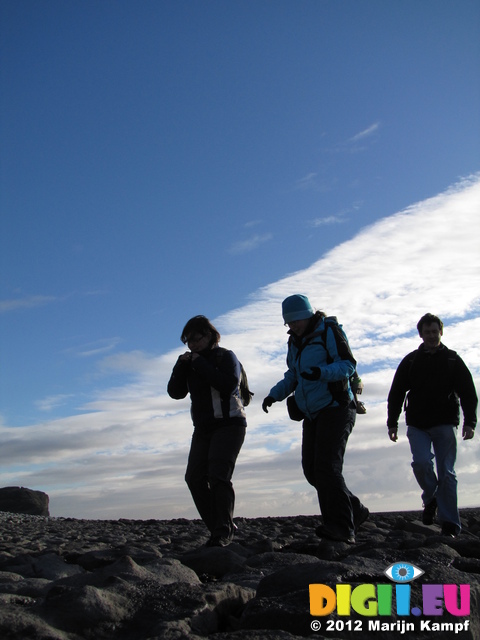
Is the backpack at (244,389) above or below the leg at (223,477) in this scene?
above

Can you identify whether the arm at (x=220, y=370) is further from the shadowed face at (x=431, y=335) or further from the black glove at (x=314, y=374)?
the shadowed face at (x=431, y=335)

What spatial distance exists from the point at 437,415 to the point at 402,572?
4123 mm

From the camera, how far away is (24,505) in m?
Result: 22.8

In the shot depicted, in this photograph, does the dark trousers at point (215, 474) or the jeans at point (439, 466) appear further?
the jeans at point (439, 466)

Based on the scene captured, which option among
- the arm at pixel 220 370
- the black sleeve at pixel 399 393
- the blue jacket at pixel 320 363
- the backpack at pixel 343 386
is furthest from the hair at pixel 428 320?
the arm at pixel 220 370

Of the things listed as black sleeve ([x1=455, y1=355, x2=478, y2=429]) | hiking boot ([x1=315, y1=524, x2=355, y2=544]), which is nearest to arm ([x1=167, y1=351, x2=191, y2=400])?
hiking boot ([x1=315, y1=524, x2=355, y2=544])

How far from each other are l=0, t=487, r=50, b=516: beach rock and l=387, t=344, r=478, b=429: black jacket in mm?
17794

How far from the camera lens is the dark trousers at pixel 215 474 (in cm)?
625

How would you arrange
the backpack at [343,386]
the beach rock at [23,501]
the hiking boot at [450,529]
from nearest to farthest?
the backpack at [343,386], the hiking boot at [450,529], the beach rock at [23,501]

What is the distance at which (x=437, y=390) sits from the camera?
7.64m

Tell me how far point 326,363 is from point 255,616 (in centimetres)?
339

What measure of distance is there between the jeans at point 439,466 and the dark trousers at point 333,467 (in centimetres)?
156

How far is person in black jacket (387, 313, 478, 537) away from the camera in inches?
Answer: 293

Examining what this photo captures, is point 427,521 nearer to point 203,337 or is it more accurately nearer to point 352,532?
point 352,532
